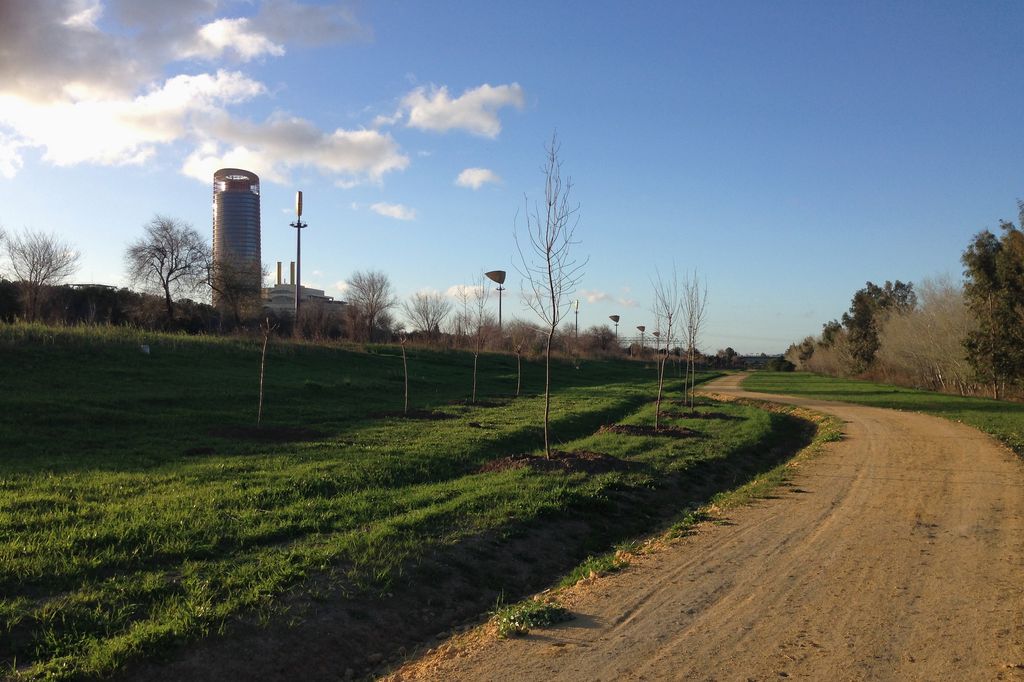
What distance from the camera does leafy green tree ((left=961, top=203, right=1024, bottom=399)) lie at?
3192 cm

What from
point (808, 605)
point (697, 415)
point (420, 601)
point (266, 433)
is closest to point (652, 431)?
point (697, 415)

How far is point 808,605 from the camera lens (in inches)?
216

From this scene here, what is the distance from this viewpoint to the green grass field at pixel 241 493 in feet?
17.5

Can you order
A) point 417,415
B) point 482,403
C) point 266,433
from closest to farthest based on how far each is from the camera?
1. point 266,433
2. point 417,415
3. point 482,403

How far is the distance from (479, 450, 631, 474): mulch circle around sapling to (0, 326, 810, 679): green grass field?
1.02 ft

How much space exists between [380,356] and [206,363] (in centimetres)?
1424

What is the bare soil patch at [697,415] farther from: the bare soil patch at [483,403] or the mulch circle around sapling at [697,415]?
the bare soil patch at [483,403]

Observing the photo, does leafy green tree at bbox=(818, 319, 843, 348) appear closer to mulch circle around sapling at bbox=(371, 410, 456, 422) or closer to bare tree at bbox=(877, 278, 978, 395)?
bare tree at bbox=(877, 278, 978, 395)

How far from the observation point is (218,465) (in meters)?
11.0

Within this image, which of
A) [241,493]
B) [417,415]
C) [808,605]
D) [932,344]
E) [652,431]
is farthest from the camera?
[932,344]

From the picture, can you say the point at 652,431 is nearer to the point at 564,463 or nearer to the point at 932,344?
the point at 564,463

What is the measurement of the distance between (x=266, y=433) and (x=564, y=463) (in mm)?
6891

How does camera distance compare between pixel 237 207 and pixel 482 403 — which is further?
pixel 237 207

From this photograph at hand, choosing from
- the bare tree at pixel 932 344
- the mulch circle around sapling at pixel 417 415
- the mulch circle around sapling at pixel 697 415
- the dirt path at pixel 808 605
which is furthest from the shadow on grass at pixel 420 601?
the bare tree at pixel 932 344
